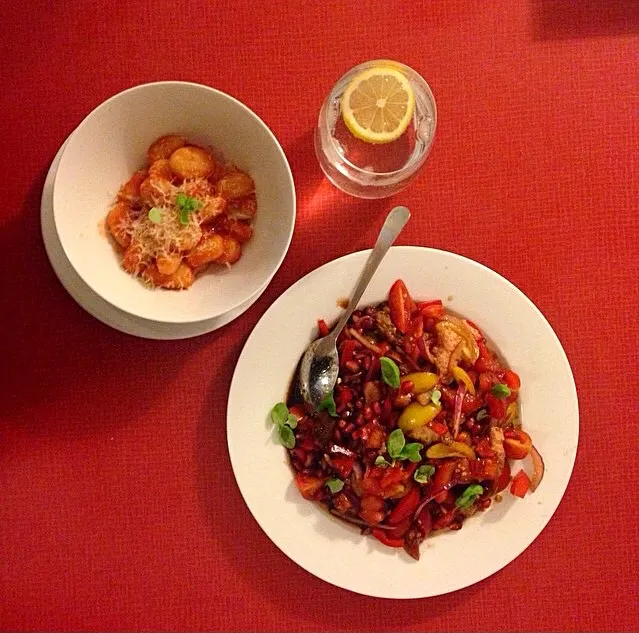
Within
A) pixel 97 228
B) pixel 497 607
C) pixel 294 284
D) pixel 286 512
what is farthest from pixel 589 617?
pixel 97 228

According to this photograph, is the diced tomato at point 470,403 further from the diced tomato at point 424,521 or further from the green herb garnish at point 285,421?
the green herb garnish at point 285,421

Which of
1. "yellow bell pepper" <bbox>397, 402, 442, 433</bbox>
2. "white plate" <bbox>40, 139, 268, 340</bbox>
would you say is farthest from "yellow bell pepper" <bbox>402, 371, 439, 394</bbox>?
"white plate" <bbox>40, 139, 268, 340</bbox>

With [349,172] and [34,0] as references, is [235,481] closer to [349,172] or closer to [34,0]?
[349,172]

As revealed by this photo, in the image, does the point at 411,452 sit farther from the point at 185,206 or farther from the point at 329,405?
the point at 185,206

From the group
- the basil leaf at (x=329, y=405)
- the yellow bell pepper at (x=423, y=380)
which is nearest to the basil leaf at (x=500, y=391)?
the yellow bell pepper at (x=423, y=380)

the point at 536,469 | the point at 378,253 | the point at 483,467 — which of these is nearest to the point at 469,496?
the point at 483,467

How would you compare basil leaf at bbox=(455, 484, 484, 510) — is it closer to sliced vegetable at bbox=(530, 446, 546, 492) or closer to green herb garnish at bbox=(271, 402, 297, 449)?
sliced vegetable at bbox=(530, 446, 546, 492)

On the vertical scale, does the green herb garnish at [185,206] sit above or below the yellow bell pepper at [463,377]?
above

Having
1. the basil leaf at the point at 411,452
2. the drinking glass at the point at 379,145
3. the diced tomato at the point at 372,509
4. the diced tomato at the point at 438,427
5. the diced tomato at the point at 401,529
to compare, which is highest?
the drinking glass at the point at 379,145
